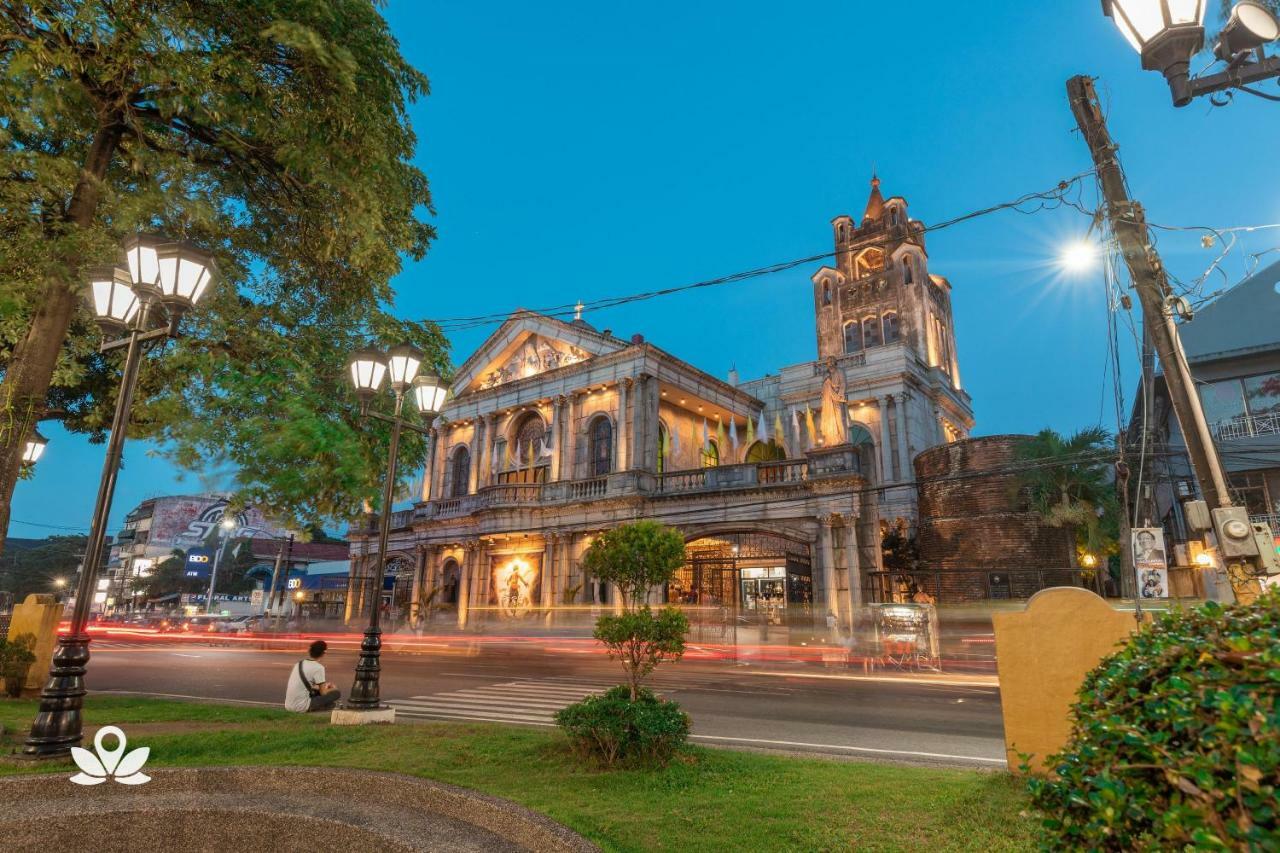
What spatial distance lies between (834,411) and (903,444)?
1420 cm

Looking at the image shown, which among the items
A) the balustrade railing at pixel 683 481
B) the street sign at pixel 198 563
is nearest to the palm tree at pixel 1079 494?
the balustrade railing at pixel 683 481

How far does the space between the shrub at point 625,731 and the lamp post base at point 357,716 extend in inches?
127

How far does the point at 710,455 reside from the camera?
124ft

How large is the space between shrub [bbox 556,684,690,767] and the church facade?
14344 mm

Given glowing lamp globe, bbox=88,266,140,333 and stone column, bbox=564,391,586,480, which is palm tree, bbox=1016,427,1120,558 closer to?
stone column, bbox=564,391,586,480

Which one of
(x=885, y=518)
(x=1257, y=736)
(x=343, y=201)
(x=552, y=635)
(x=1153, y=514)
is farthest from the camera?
(x=885, y=518)

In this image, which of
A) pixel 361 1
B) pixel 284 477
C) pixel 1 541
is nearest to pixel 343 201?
pixel 361 1

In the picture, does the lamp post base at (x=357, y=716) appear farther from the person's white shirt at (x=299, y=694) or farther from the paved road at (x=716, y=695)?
the paved road at (x=716, y=695)

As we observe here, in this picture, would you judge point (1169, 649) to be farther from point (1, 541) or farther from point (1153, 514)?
point (1153, 514)

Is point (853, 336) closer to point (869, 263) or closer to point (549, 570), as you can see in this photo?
point (869, 263)

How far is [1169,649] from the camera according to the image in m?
2.42

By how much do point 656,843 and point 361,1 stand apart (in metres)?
10.1

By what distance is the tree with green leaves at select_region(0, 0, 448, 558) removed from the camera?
761 cm

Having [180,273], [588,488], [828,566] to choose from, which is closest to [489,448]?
[588,488]
